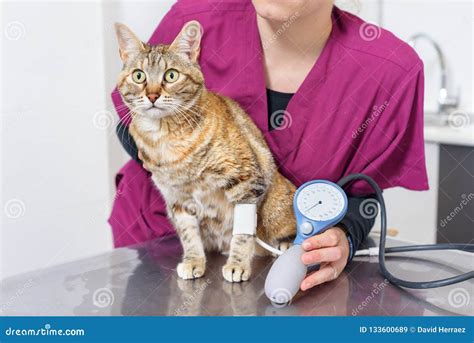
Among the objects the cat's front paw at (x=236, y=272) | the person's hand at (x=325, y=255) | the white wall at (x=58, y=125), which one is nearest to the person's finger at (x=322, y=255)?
the person's hand at (x=325, y=255)

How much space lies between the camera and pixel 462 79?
2123 millimetres

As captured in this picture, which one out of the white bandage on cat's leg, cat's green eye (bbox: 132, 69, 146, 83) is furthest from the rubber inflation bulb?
cat's green eye (bbox: 132, 69, 146, 83)

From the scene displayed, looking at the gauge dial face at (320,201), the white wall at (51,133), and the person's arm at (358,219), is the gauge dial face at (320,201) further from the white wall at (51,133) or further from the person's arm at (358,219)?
the white wall at (51,133)

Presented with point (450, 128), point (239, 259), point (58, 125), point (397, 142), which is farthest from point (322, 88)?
point (450, 128)

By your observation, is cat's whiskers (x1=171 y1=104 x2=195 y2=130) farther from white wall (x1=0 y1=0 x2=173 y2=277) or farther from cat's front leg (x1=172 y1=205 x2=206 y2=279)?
white wall (x1=0 y1=0 x2=173 y2=277)

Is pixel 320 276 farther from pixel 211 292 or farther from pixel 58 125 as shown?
pixel 58 125

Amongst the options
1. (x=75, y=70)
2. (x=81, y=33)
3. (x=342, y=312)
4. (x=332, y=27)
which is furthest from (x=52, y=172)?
(x=342, y=312)

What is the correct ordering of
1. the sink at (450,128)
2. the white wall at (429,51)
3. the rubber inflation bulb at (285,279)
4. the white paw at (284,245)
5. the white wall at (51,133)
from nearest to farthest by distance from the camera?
the rubber inflation bulb at (285,279), the white paw at (284,245), the white wall at (51,133), the sink at (450,128), the white wall at (429,51)

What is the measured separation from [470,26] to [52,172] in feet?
5.36

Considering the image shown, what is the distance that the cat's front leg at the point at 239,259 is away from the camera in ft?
2.98

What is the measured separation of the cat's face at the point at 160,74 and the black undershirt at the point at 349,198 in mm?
191

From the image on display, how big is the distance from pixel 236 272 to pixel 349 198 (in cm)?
29

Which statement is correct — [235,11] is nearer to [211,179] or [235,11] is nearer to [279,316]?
[211,179]

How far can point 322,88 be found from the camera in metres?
1.08
